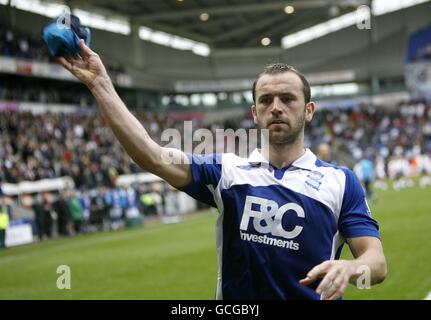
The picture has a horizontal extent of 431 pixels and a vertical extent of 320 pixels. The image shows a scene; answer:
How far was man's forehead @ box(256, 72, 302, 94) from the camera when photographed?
3.27m

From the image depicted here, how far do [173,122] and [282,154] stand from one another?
4425 cm

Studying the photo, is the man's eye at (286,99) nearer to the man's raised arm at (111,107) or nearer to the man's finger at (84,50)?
the man's raised arm at (111,107)

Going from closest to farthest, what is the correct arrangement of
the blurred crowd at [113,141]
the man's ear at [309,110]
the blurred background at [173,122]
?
1. the man's ear at [309,110]
2. the blurred background at [173,122]
3. the blurred crowd at [113,141]

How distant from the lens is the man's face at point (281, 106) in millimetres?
3229

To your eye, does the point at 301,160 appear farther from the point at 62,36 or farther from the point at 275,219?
the point at 62,36

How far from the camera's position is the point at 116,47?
51.3m

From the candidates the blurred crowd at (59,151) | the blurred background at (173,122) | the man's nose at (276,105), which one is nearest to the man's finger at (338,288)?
the man's nose at (276,105)

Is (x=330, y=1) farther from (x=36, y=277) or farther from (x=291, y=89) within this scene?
(x=291, y=89)

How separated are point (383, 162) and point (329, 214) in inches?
1584

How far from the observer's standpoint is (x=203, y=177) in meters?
3.25

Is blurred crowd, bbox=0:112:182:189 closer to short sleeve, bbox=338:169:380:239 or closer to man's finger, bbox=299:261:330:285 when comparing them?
short sleeve, bbox=338:169:380:239

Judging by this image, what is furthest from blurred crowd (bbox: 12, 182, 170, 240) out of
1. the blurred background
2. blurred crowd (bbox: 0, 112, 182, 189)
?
blurred crowd (bbox: 0, 112, 182, 189)

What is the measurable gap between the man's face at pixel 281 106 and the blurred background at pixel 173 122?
126 centimetres
